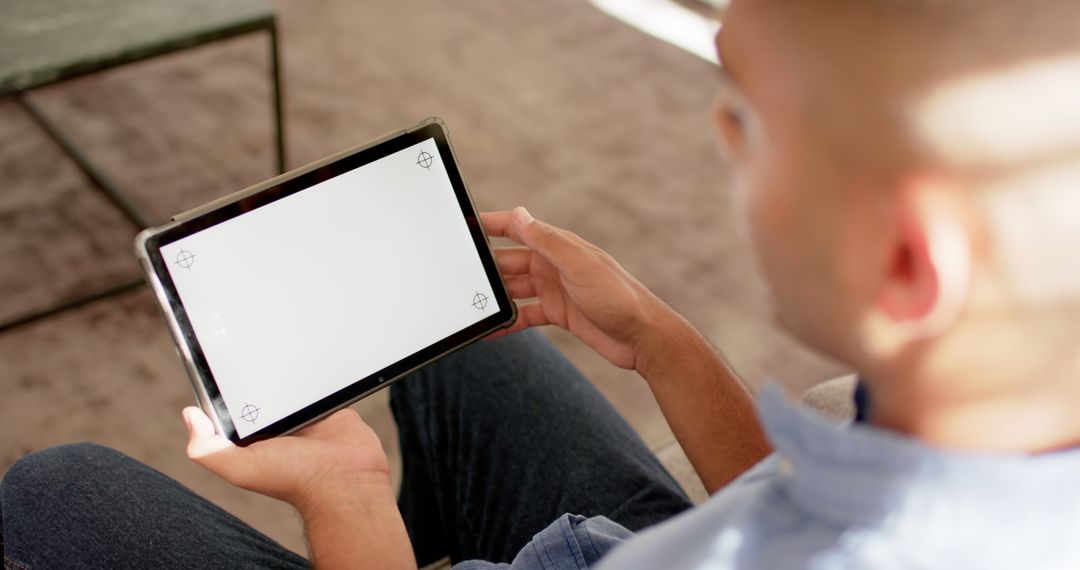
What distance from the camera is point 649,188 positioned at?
6.59 feet

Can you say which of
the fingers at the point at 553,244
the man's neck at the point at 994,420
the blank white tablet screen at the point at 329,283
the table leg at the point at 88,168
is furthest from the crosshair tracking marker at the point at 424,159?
the table leg at the point at 88,168

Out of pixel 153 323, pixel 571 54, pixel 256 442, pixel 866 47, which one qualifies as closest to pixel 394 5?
pixel 571 54

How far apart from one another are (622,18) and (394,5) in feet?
1.98

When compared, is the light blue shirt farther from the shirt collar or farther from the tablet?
the tablet

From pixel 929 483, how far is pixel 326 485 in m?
0.54

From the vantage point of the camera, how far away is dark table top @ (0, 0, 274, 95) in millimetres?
1445

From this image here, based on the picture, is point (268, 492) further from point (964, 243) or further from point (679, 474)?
point (964, 243)

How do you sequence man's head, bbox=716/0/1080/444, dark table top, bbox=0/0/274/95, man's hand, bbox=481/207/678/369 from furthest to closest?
dark table top, bbox=0/0/274/95
man's hand, bbox=481/207/678/369
man's head, bbox=716/0/1080/444

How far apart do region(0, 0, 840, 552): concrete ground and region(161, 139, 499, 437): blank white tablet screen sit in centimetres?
56

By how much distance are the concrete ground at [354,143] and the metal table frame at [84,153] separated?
0.03 metres

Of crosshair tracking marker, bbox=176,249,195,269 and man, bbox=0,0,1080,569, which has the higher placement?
crosshair tracking marker, bbox=176,249,195,269

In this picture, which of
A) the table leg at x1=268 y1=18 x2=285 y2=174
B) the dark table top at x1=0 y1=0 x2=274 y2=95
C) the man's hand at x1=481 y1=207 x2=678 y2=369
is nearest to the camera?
the man's hand at x1=481 y1=207 x2=678 y2=369

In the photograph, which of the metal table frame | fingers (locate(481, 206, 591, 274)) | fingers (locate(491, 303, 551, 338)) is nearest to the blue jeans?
fingers (locate(491, 303, 551, 338))

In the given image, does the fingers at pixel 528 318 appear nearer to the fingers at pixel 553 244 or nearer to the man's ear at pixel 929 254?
the fingers at pixel 553 244
